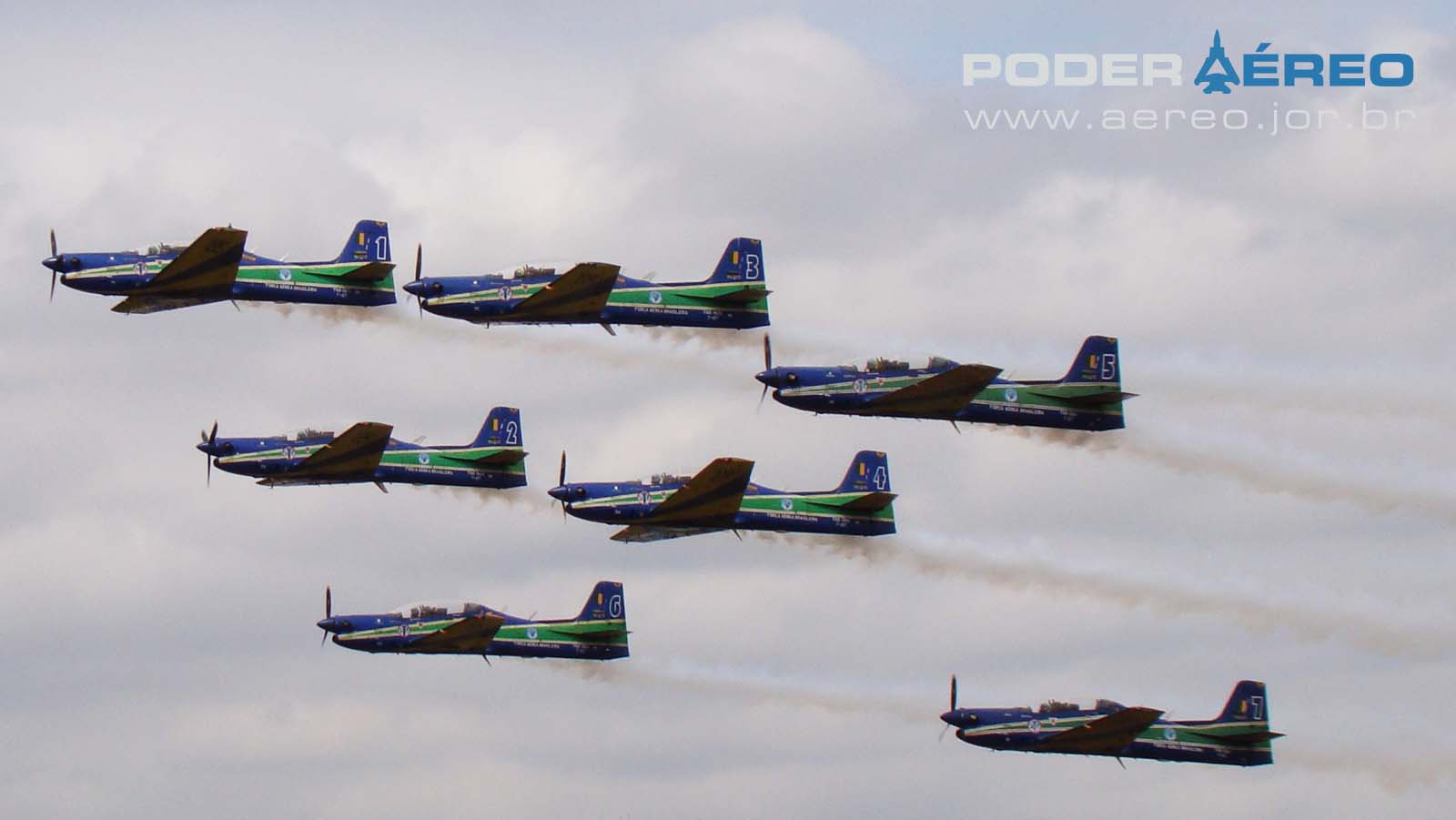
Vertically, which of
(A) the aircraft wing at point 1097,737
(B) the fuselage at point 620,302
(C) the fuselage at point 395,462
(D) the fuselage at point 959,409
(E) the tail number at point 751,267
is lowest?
(A) the aircraft wing at point 1097,737

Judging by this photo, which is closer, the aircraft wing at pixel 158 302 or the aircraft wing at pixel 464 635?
the aircraft wing at pixel 158 302

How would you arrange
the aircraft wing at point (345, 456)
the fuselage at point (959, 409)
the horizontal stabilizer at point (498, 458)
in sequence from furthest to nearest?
the horizontal stabilizer at point (498, 458) → the aircraft wing at point (345, 456) → the fuselage at point (959, 409)

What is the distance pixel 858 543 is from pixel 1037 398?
12.0m

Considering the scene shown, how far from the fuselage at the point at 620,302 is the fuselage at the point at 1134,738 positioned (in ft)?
70.3

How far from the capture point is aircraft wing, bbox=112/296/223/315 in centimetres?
11962

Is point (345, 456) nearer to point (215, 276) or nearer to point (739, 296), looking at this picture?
point (215, 276)

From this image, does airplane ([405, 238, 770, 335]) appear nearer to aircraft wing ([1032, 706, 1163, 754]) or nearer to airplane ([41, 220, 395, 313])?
airplane ([41, 220, 395, 313])

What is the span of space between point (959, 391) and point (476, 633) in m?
30.4

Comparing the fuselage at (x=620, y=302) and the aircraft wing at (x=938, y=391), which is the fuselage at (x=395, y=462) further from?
the aircraft wing at (x=938, y=391)

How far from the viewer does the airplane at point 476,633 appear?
13538 cm

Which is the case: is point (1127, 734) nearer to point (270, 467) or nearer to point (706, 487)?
point (706, 487)

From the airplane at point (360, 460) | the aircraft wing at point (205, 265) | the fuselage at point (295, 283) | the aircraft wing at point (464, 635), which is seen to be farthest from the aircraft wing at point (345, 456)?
the aircraft wing at point (464, 635)

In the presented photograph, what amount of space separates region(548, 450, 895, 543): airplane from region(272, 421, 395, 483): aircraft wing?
26.3ft

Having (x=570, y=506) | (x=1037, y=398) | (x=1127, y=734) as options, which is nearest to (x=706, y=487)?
(x=570, y=506)
